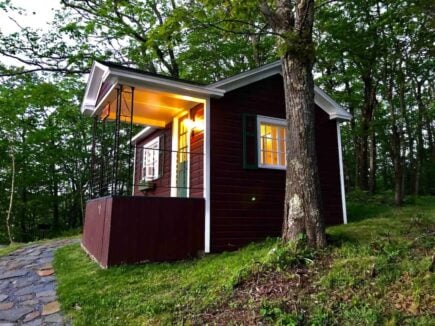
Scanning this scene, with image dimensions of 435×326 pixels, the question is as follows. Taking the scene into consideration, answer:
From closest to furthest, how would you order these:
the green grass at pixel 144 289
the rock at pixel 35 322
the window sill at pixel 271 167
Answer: the green grass at pixel 144 289 → the rock at pixel 35 322 → the window sill at pixel 271 167

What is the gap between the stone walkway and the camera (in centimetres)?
381

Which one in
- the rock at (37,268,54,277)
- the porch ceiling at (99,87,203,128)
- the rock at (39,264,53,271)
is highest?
the porch ceiling at (99,87,203,128)

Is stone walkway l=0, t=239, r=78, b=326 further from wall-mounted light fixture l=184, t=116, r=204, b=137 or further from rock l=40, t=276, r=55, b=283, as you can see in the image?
wall-mounted light fixture l=184, t=116, r=204, b=137

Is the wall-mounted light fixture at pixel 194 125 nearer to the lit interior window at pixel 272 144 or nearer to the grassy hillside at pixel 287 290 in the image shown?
the lit interior window at pixel 272 144

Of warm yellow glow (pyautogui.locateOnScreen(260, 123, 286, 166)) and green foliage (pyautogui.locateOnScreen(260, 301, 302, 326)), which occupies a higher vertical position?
warm yellow glow (pyautogui.locateOnScreen(260, 123, 286, 166))

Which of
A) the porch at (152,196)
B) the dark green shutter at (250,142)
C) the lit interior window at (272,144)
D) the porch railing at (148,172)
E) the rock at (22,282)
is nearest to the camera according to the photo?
the rock at (22,282)

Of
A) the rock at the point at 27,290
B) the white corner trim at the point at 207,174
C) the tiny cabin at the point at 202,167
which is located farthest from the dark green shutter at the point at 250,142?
the rock at the point at 27,290

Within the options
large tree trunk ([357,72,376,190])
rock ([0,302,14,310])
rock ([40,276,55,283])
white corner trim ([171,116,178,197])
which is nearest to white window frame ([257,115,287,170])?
white corner trim ([171,116,178,197])

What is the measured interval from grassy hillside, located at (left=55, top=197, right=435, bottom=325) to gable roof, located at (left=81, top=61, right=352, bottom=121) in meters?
3.33

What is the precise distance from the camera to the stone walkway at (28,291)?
12.5 feet

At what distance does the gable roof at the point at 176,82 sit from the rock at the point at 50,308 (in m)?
3.65

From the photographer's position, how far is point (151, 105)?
7562 mm

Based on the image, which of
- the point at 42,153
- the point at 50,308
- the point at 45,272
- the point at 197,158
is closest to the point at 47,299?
the point at 50,308

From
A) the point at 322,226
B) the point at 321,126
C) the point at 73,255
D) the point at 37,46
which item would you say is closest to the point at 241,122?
the point at 321,126
